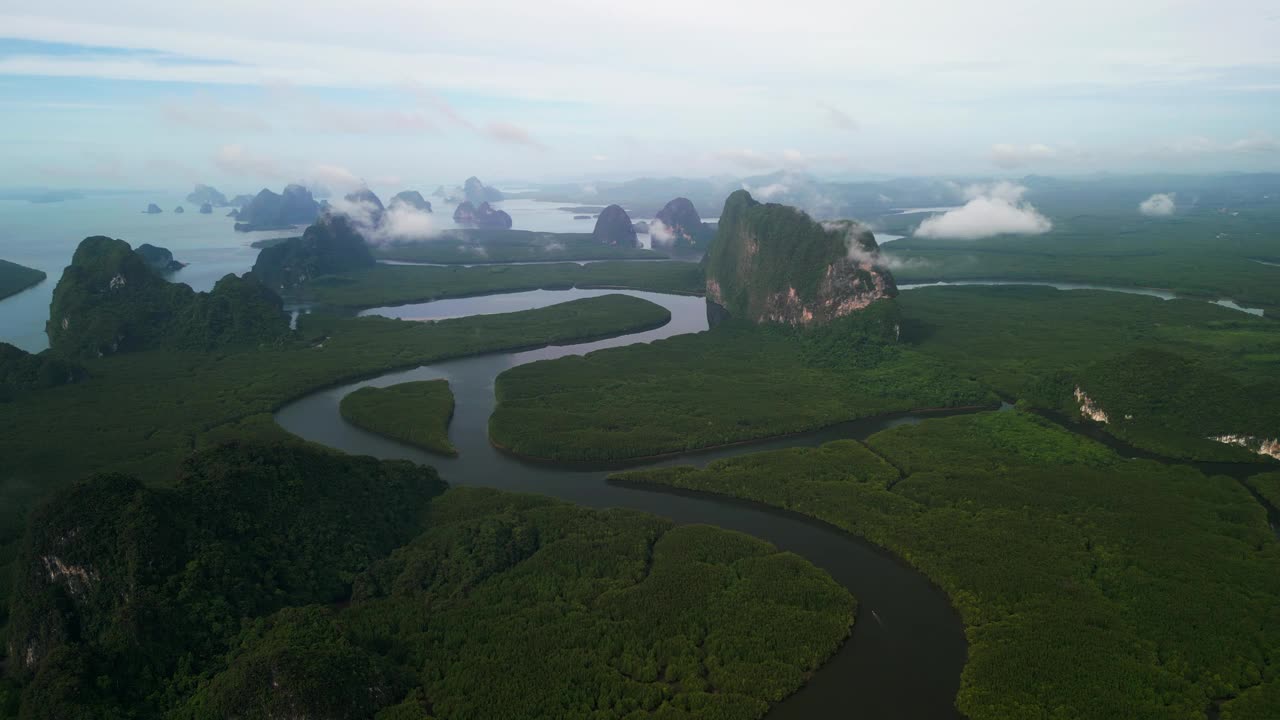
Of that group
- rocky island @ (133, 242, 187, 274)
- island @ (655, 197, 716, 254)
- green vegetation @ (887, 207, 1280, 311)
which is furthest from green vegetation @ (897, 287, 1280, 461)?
rocky island @ (133, 242, 187, 274)

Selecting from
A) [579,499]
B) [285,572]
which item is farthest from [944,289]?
[285,572]

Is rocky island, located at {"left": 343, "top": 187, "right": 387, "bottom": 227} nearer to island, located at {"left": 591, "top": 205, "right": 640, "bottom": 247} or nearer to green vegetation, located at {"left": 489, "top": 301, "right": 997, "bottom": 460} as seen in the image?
island, located at {"left": 591, "top": 205, "right": 640, "bottom": 247}

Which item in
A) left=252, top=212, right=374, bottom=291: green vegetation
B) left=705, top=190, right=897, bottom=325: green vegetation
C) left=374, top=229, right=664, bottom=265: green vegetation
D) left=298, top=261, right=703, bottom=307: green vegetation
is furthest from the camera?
left=374, top=229, right=664, bottom=265: green vegetation

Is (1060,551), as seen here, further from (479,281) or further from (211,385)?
(479,281)

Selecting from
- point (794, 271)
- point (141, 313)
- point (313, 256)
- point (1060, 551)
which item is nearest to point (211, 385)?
point (141, 313)

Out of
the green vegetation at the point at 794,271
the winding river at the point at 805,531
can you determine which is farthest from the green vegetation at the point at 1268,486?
the green vegetation at the point at 794,271

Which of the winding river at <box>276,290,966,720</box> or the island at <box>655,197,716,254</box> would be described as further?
the island at <box>655,197,716,254</box>

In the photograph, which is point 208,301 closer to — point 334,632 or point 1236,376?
point 334,632

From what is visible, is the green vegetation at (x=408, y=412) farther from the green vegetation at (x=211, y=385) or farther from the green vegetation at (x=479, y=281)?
the green vegetation at (x=479, y=281)
